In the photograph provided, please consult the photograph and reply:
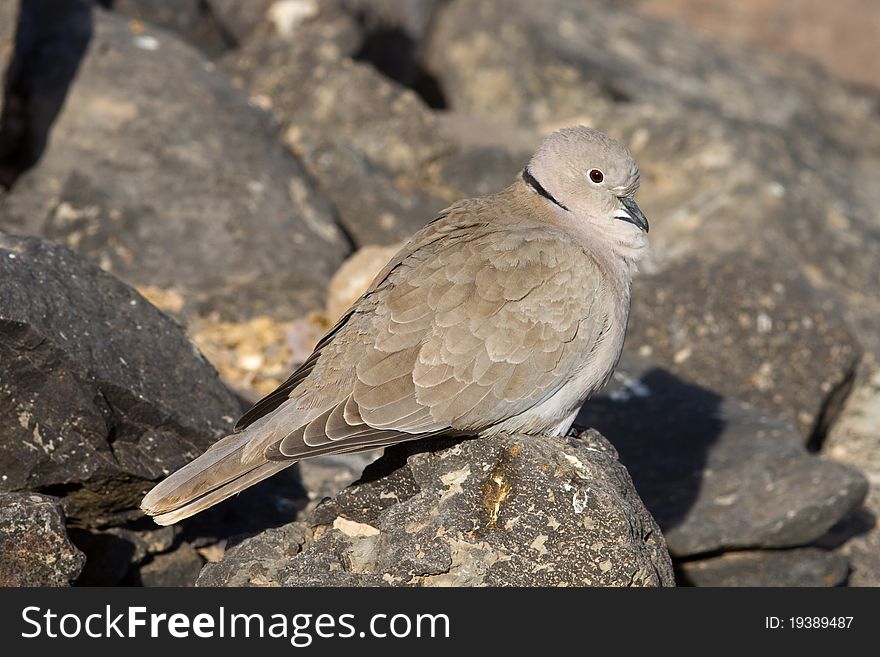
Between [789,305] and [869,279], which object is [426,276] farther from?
[869,279]

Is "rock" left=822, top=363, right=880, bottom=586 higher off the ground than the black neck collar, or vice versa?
the black neck collar

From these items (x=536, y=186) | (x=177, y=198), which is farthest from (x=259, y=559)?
(x=177, y=198)

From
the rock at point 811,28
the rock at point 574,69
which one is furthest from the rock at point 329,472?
the rock at point 811,28

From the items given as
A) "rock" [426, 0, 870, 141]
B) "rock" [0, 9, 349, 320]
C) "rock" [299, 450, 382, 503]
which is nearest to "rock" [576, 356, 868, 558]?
"rock" [299, 450, 382, 503]

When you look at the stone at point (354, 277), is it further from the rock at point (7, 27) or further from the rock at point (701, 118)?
the rock at point (7, 27)

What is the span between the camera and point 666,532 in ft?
22.1

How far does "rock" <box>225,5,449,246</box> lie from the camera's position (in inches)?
381

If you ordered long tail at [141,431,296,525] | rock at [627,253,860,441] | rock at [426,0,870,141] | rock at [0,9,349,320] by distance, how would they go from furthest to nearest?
rock at [426,0,870,141]
rock at [627,253,860,441]
rock at [0,9,349,320]
long tail at [141,431,296,525]

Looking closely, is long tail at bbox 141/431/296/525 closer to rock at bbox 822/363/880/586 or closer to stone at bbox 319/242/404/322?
stone at bbox 319/242/404/322

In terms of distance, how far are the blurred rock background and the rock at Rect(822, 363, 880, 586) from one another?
0.02 meters

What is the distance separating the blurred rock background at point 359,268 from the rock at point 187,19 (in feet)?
0.11

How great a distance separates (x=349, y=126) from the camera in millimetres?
10539

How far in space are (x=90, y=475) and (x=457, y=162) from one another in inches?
228

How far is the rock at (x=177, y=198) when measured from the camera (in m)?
8.41
